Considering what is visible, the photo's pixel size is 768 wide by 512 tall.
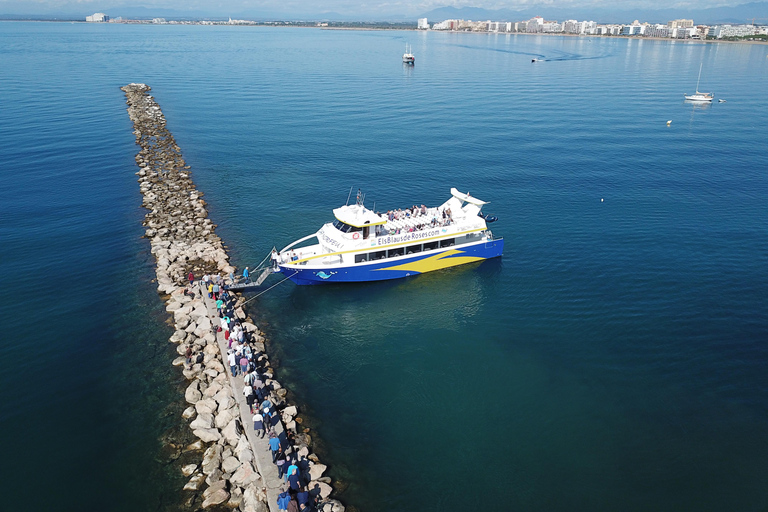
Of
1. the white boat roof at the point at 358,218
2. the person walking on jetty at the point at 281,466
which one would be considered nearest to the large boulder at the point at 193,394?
the person walking on jetty at the point at 281,466

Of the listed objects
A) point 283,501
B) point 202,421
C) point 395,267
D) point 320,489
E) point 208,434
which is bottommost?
point 320,489

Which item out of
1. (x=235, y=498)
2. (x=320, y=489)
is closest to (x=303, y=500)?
(x=320, y=489)

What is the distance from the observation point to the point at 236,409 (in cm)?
2884

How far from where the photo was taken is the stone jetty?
2442 centimetres

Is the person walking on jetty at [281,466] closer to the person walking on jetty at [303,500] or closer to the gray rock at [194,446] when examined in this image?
the person walking on jetty at [303,500]

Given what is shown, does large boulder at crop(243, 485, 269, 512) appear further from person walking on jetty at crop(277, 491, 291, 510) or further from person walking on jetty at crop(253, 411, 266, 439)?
person walking on jetty at crop(253, 411, 266, 439)

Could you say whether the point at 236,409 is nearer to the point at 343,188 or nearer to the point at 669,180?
the point at 343,188

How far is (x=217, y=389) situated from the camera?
99.6 feet

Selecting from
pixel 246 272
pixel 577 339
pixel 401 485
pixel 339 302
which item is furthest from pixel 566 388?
pixel 246 272

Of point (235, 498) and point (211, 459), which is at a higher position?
point (211, 459)

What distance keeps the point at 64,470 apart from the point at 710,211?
6729 centimetres

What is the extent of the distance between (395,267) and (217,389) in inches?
791

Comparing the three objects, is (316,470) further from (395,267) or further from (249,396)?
(395,267)

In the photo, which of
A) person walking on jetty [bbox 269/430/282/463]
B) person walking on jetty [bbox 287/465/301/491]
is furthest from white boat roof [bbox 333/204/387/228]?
person walking on jetty [bbox 287/465/301/491]
